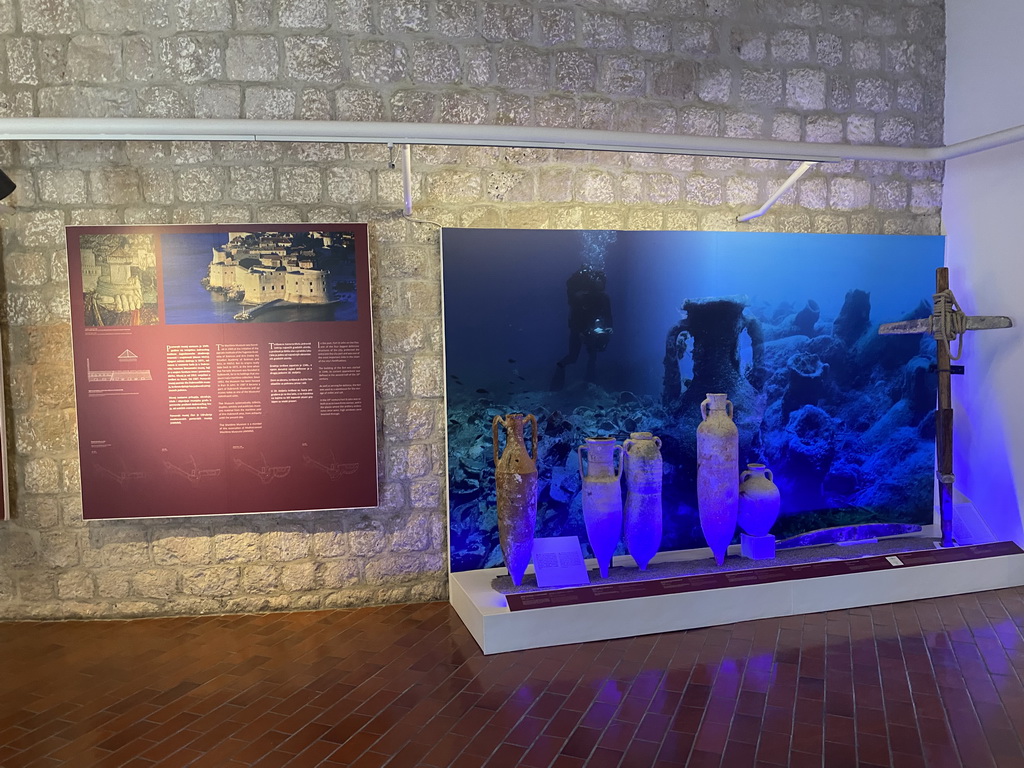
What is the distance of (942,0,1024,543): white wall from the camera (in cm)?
434

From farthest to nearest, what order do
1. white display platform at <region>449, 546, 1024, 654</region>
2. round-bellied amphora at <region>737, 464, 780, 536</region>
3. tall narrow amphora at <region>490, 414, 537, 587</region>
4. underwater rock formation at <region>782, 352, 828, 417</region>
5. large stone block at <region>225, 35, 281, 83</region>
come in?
underwater rock formation at <region>782, 352, 828, 417</region> → round-bellied amphora at <region>737, 464, 780, 536</region> → large stone block at <region>225, 35, 281, 83</region> → tall narrow amphora at <region>490, 414, 537, 587</region> → white display platform at <region>449, 546, 1024, 654</region>

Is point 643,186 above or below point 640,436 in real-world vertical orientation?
above

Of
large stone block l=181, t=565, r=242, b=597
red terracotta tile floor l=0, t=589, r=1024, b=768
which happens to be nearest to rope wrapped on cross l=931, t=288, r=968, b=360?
red terracotta tile floor l=0, t=589, r=1024, b=768

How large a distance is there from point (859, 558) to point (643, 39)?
3045 millimetres

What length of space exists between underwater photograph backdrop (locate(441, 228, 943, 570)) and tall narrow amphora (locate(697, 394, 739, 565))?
306mm

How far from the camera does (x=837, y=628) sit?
3670mm

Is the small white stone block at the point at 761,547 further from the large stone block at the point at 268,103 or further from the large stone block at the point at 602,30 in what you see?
the large stone block at the point at 268,103

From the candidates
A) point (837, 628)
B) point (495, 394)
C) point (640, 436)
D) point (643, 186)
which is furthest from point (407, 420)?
point (837, 628)

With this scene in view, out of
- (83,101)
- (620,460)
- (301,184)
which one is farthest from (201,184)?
(620,460)

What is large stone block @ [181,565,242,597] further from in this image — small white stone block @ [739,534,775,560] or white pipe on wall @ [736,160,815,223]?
white pipe on wall @ [736,160,815,223]

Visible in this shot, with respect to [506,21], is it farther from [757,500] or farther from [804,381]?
[757,500]

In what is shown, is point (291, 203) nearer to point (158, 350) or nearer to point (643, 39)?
point (158, 350)

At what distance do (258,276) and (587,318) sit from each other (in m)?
1.73

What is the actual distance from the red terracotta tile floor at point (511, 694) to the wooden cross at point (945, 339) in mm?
602
